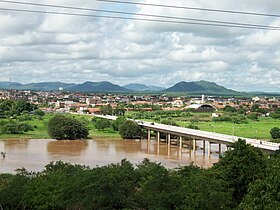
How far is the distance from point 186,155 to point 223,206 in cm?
3608

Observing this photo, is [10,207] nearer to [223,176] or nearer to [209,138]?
[223,176]

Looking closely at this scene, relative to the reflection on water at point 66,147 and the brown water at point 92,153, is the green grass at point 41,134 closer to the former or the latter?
the brown water at point 92,153

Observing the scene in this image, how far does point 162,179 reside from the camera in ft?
57.1

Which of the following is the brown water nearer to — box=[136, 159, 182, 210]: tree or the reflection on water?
the reflection on water

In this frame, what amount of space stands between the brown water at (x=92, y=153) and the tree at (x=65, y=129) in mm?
1666

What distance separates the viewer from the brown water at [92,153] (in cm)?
4112

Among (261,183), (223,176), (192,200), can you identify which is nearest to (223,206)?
(192,200)

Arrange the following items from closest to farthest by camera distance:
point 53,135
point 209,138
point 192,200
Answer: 1. point 192,200
2. point 209,138
3. point 53,135

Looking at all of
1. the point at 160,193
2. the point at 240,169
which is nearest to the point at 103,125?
the point at 240,169

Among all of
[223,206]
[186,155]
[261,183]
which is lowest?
[186,155]

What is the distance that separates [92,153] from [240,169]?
30.7 metres

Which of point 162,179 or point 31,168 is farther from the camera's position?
point 31,168

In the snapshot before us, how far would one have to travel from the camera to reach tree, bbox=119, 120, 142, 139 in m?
63.7

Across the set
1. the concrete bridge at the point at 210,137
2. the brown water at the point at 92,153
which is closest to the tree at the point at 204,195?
the concrete bridge at the point at 210,137
